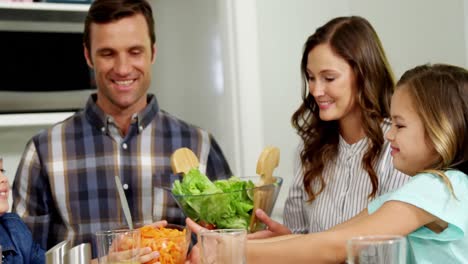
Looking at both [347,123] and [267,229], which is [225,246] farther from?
[347,123]

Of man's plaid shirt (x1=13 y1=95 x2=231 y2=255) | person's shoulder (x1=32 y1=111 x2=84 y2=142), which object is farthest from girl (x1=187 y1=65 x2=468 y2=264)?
person's shoulder (x1=32 y1=111 x2=84 y2=142)

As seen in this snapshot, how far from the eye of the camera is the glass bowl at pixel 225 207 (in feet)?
5.10

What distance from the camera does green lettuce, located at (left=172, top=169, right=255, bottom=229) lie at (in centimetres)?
155

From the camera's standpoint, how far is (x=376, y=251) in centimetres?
103

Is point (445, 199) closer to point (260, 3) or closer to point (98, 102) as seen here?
point (98, 102)

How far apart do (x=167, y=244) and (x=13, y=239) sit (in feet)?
1.87

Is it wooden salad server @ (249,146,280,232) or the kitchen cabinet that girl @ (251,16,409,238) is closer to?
wooden salad server @ (249,146,280,232)

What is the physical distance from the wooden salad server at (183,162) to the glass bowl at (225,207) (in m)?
0.18

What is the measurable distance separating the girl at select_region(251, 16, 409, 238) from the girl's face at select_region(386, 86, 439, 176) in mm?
379

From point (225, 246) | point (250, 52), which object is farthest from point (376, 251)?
point (250, 52)

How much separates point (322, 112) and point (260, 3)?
41.8 inches

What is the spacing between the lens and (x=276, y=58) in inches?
117

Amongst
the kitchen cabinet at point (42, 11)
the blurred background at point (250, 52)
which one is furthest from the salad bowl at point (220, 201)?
the kitchen cabinet at point (42, 11)

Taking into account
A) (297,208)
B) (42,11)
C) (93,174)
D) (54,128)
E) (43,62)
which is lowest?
(297,208)
